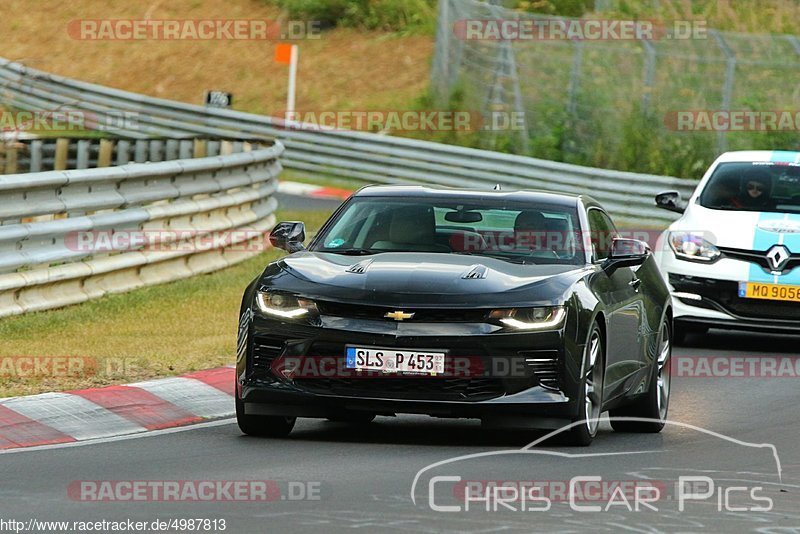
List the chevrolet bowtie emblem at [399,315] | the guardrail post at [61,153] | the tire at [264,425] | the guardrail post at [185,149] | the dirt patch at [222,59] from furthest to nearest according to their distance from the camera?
the dirt patch at [222,59] → the guardrail post at [185,149] → the guardrail post at [61,153] → the tire at [264,425] → the chevrolet bowtie emblem at [399,315]

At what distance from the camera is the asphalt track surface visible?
7.27 meters

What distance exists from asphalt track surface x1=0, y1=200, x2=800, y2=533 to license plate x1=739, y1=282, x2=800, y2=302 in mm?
3466

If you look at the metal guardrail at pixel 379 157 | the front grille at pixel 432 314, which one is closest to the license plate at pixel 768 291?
the front grille at pixel 432 314

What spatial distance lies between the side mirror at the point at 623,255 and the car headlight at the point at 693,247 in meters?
5.08

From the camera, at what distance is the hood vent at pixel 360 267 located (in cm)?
959

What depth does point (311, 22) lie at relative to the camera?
157 feet

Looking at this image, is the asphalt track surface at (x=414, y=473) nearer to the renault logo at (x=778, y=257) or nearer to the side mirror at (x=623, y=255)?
the side mirror at (x=623, y=255)

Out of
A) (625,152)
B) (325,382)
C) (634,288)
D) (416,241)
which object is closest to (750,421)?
(634,288)

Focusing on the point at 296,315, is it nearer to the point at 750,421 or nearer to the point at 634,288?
the point at 634,288

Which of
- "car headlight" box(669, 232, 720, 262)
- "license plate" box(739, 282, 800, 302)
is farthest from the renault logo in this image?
"car headlight" box(669, 232, 720, 262)

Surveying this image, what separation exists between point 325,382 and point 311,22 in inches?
1537

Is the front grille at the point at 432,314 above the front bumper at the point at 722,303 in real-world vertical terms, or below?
above

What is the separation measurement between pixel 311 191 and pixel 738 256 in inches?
662

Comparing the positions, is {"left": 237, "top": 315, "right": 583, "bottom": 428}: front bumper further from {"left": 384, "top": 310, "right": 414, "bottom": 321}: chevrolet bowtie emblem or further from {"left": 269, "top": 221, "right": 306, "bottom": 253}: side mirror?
{"left": 269, "top": 221, "right": 306, "bottom": 253}: side mirror
